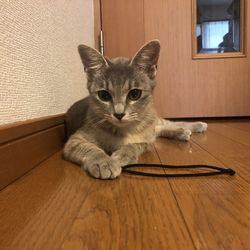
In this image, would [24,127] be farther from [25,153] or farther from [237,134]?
[237,134]

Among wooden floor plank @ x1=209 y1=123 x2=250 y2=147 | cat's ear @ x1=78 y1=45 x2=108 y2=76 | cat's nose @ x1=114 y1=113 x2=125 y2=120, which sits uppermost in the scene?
cat's ear @ x1=78 y1=45 x2=108 y2=76

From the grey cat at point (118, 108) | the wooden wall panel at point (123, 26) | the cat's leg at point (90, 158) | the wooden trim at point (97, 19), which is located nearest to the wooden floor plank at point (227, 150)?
the grey cat at point (118, 108)

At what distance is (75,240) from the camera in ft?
1.69

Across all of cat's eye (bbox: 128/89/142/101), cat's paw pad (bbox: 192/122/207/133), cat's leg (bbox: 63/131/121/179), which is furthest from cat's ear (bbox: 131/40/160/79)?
cat's paw pad (bbox: 192/122/207/133)

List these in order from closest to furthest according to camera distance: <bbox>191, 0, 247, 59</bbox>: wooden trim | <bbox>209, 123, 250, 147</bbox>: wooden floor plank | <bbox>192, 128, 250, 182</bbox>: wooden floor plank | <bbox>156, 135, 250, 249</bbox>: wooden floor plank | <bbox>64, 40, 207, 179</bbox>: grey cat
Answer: <bbox>156, 135, 250, 249</bbox>: wooden floor plank
<bbox>192, 128, 250, 182</bbox>: wooden floor plank
<bbox>64, 40, 207, 179</bbox>: grey cat
<bbox>209, 123, 250, 147</bbox>: wooden floor plank
<bbox>191, 0, 247, 59</bbox>: wooden trim

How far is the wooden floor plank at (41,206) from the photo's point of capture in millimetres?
528

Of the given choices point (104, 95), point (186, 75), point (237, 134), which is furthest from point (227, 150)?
point (186, 75)

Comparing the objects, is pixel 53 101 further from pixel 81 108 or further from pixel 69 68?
pixel 69 68

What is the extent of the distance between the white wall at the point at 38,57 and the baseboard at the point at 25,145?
37 millimetres

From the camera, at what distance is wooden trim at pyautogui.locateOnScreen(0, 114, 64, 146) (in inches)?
32.3

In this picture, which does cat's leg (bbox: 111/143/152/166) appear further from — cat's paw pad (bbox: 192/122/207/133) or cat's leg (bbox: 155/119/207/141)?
cat's paw pad (bbox: 192/122/207/133)

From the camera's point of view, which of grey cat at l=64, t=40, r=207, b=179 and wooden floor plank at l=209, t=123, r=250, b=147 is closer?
grey cat at l=64, t=40, r=207, b=179

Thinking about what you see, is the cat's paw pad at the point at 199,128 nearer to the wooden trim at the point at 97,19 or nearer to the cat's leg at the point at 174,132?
the cat's leg at the point at 174,132

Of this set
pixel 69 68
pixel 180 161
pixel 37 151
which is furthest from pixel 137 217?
pixel 69 68
